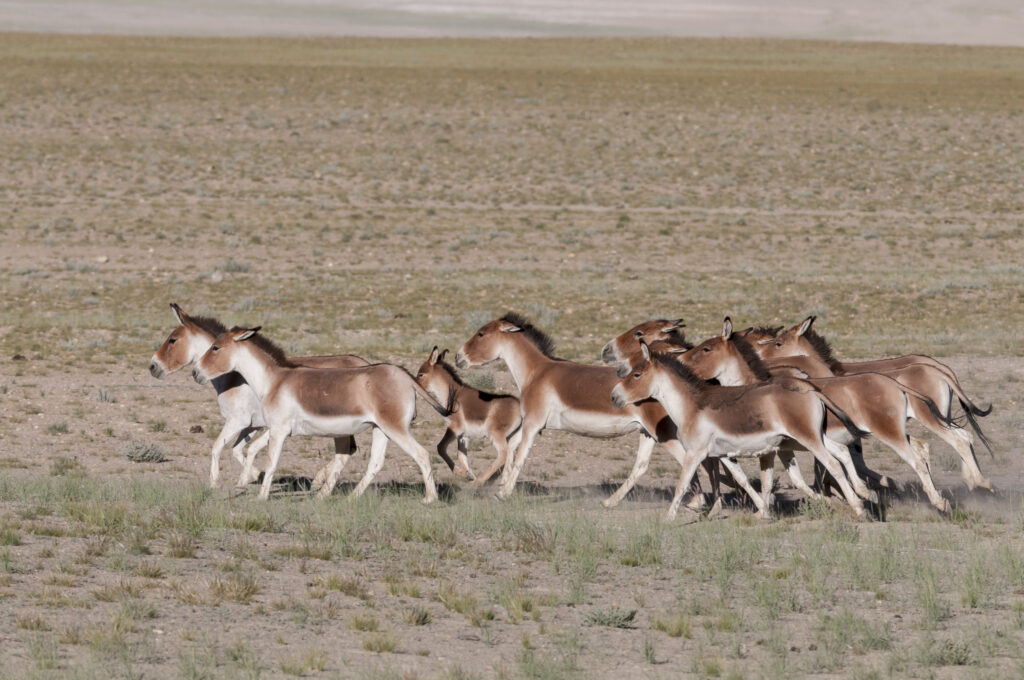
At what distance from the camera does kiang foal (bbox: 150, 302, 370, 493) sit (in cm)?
1335

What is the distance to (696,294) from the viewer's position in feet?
96.4

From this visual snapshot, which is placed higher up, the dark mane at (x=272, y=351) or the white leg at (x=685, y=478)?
the dark mane at (x=272, y=351)

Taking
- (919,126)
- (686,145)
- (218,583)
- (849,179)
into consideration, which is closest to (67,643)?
(218,583)

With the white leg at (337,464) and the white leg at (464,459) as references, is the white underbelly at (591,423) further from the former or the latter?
the white leg at (337,464)

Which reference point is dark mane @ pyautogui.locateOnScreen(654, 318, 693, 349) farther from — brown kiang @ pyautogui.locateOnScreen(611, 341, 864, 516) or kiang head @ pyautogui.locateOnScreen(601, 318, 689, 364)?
brown kiang @ pyautogui.locateOnScreen(611, 341, 864, 516)

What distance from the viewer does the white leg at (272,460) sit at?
12.3 m

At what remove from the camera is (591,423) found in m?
13.0

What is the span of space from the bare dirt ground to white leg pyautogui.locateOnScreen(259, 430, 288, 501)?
29 centimetres

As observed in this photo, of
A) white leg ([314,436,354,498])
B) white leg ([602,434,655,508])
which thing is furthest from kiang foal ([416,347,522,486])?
white leg ([602,434,655,508])

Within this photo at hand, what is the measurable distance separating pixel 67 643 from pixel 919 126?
5951 cm

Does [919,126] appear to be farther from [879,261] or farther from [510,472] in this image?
[510,472]

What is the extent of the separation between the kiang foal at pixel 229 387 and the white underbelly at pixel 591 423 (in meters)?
2.03

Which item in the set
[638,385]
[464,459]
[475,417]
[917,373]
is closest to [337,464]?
[464,459]

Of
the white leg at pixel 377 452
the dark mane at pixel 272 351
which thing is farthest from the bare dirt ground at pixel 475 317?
the dark mane at pixel 272 351
